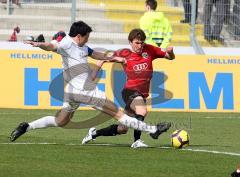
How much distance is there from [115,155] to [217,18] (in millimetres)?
12720

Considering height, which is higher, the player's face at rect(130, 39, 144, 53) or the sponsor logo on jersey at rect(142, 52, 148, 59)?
the player's face at rect(130, 39, 144, 53)

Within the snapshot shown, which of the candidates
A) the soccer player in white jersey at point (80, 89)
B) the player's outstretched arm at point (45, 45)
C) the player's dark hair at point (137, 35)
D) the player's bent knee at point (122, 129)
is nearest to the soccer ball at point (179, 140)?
the soccer player in white jersey at point (80, 89)

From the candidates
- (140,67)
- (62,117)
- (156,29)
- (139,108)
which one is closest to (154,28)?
(156,29)

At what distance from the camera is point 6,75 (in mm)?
22125

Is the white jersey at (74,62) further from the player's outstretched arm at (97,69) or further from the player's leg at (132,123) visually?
the player's leg at (132,123)

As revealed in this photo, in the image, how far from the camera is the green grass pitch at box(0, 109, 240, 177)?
11.1 metres

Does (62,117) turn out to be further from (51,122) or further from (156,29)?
(156,29)

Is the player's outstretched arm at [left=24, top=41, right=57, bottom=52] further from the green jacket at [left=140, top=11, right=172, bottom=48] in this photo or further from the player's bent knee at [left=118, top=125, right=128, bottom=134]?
the green jacket at [left=140, top=11, right=172, bottom=48]

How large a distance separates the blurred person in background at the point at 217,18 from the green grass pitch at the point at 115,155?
676 cm

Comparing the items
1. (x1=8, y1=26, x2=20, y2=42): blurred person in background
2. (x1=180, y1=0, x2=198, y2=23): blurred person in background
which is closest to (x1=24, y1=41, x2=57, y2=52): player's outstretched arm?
(x1=8, y1=26, x2=20, y2=42): blurred person in background

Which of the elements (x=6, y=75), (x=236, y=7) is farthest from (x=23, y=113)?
(x=236, y=7)

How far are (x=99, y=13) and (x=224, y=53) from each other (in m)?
3.99

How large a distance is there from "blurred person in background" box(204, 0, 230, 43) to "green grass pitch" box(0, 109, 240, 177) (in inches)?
266

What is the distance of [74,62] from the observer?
45.6ft
